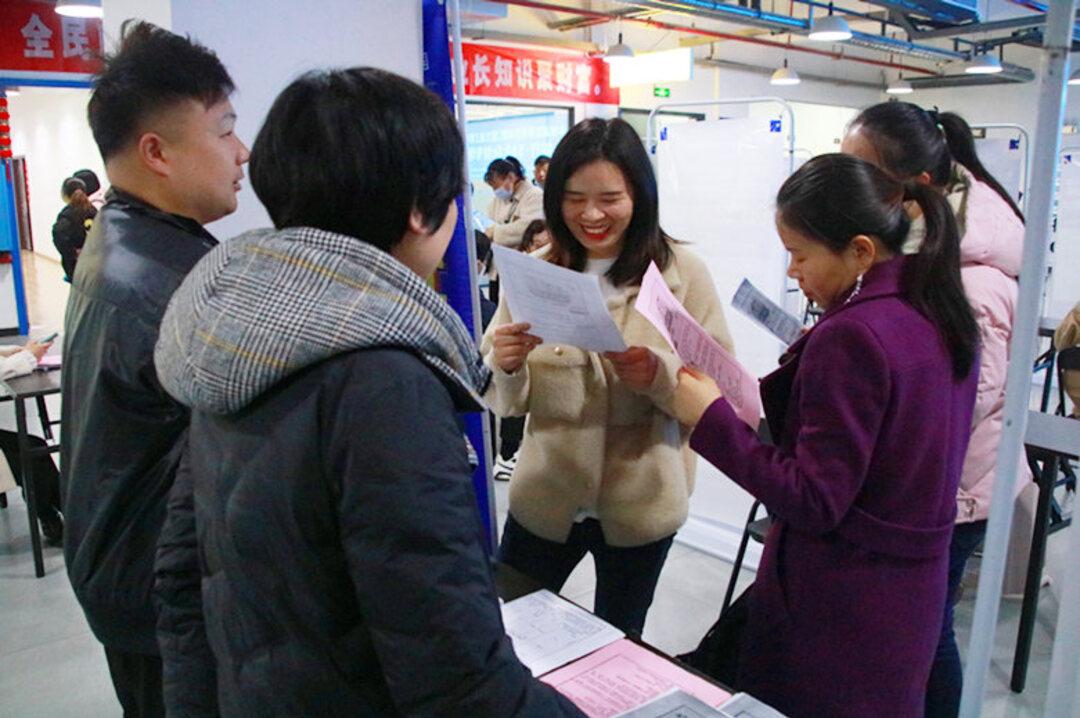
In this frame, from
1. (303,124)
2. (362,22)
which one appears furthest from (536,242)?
(303,124)

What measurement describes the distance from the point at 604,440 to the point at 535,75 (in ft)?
27.3

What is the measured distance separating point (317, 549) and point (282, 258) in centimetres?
25

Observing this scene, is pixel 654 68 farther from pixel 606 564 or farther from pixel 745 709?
pixel 745 709

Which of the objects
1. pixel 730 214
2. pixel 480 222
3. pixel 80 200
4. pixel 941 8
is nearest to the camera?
pixel 730 214

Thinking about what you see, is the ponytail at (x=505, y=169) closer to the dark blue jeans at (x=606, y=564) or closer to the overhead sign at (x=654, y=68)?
the overhead sign at (x=654, y=68)

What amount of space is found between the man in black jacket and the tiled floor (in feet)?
4.37

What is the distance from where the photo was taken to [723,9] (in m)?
7.60

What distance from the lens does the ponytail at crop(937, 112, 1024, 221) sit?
190 cm

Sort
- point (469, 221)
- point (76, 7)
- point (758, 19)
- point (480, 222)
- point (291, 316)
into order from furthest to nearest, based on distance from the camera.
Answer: point (758, 19) → point (480, 222) → point (76, 7) → point (469, 221) → point (291, 316)

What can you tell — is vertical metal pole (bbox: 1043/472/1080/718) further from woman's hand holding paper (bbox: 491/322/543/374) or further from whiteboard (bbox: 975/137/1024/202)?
whiteboard (bbox: 975/137/1024/202)

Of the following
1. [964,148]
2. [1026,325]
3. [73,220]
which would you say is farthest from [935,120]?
[73,220]

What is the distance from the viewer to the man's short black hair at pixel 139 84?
1260 millimetres

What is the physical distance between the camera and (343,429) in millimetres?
665

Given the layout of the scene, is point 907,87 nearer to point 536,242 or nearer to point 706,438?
point 536,242
